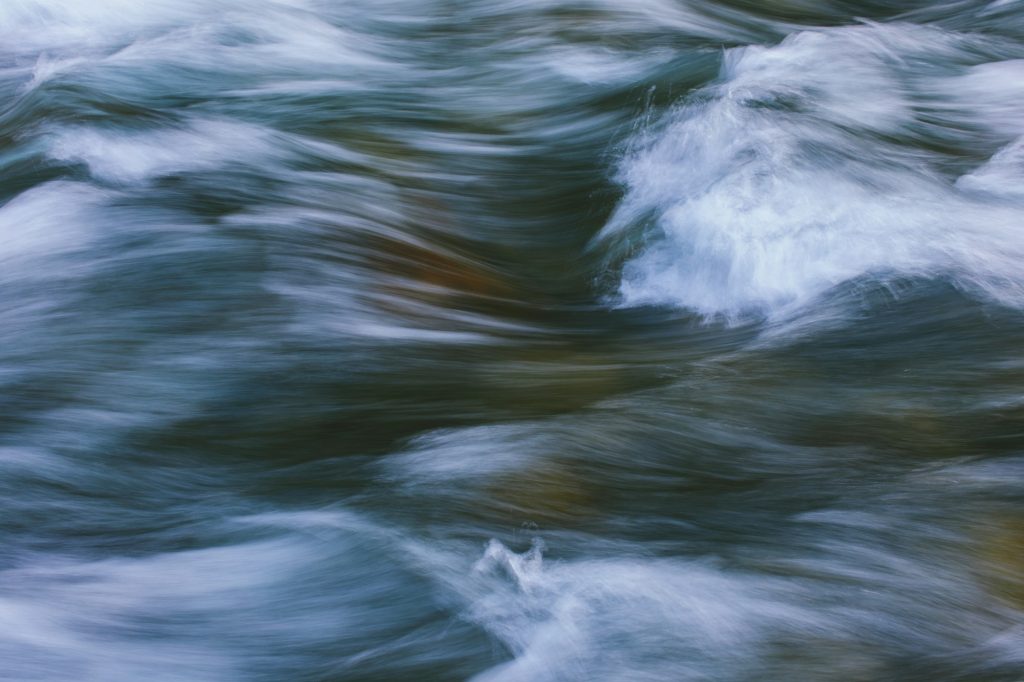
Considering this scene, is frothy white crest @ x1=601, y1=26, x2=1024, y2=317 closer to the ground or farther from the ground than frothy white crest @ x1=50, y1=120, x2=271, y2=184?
closer to the ground

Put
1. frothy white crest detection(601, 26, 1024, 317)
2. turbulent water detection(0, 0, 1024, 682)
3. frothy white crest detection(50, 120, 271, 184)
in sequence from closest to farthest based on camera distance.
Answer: turbulent water detection(0, 0, 1024, 682) → frothy white crest detection(601, 26, 1024, 317) → frothy white crest detection(50, 120, 271, 184)

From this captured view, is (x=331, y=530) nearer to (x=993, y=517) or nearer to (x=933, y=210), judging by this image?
(x=993, y=517)

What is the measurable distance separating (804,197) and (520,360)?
1130 millimetres

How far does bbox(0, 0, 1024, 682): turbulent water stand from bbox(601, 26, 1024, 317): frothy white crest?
0.6 inches

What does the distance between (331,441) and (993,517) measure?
1.59 meters

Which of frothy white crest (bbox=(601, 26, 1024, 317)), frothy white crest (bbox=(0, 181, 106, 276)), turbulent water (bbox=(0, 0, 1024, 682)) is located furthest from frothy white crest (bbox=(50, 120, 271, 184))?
frothy white crest (bbox=(601, 26, 1024, 317))

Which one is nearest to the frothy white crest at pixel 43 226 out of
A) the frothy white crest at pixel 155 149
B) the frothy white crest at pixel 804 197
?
the frothy white crest at pixel 155 149

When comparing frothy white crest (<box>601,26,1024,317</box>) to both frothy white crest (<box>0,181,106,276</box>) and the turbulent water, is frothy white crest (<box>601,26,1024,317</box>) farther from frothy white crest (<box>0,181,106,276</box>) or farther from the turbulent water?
frothy white crest (<box>0,181,106,276</box>)

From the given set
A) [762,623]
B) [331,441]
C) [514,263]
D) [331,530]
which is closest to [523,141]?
[514,263]

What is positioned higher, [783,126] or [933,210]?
[783,126]

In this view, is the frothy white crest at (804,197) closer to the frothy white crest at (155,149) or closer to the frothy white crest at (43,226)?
the frothy white crest at (155,149)

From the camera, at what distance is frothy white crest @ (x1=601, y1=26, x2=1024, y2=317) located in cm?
374

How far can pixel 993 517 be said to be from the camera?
2.75 meters

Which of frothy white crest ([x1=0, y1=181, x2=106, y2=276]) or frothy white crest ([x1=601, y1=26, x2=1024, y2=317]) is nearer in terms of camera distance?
frothy white crest ([x1=601, y1=26, x2=1024, y2=317])
